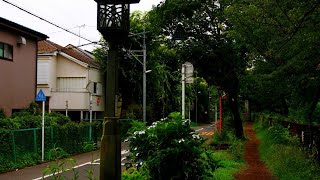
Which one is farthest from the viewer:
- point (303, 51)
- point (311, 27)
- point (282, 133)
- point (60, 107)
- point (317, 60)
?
point (60, 107)

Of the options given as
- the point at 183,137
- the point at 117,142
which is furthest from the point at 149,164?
the point at 117,142

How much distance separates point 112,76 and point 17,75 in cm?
1925

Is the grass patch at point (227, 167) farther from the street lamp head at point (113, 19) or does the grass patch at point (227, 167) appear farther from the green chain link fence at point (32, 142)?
the green chain link fence at point (32, 142)

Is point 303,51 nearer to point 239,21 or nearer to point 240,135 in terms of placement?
point 239,21

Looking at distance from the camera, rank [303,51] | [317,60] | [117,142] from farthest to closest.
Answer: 1. [317,60]
2. [303,51]
3. [117,142]

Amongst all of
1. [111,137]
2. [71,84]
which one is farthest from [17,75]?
[111,137]

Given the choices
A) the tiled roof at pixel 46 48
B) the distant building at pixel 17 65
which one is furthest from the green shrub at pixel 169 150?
the tiled roof at pixel 46 48

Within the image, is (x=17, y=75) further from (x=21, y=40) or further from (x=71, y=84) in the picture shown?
(x=71, y=84)

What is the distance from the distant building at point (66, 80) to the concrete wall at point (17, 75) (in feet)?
28.5

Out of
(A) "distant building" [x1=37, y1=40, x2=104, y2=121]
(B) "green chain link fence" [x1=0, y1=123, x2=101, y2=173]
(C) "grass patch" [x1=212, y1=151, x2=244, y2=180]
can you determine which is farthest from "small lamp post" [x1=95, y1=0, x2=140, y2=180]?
(A) "distant building" [x1=37, y1=40, x2=104, y2=121]

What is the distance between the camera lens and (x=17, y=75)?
22750 millimetres

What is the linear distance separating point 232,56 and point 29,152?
39.9 ft

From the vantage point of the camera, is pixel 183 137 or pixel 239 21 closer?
pixel 183 137

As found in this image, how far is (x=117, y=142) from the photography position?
4879 millimetres
